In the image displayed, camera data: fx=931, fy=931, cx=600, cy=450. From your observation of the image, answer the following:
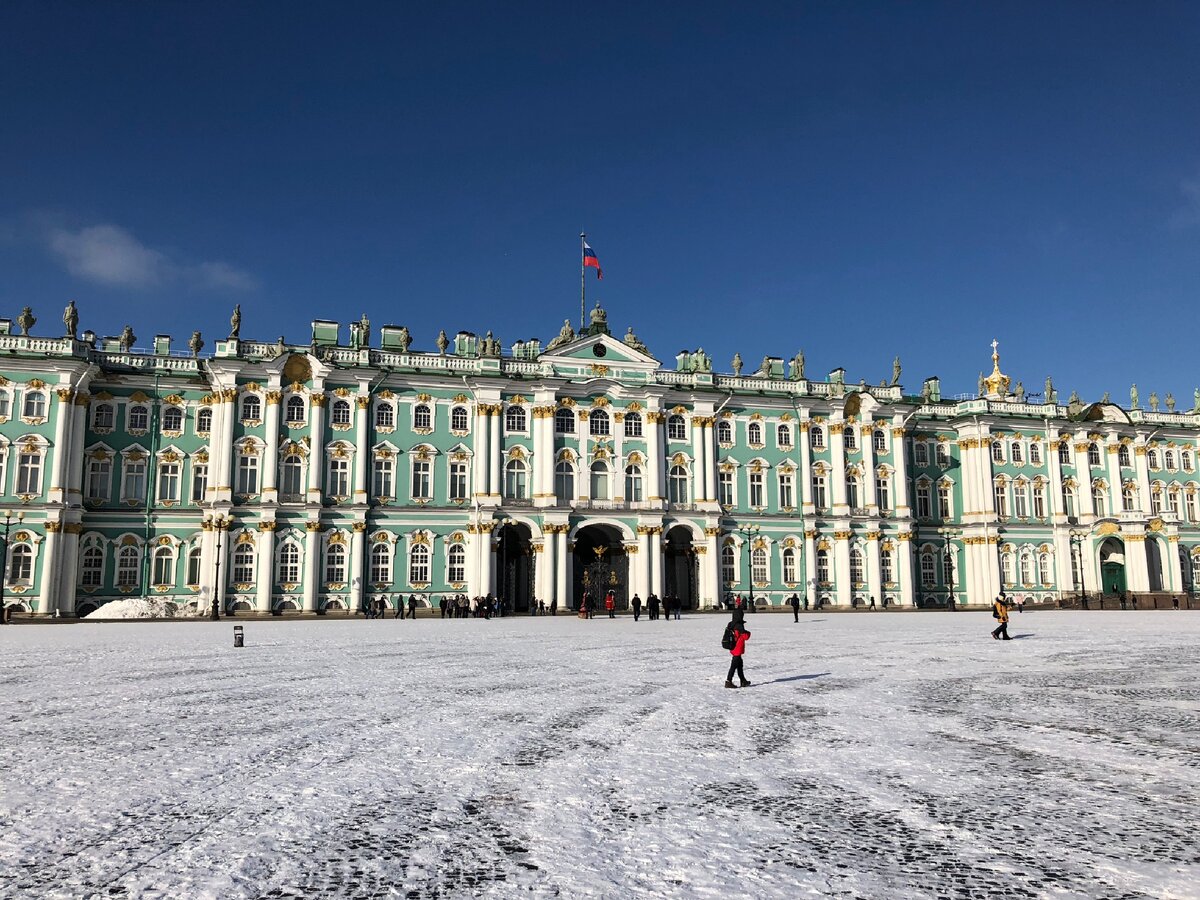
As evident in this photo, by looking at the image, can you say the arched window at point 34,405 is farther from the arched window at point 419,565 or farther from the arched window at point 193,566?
the arched window at point 419,565

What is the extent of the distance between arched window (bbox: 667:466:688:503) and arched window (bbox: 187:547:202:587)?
29.4 metres

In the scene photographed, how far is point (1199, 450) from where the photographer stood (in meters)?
77.4

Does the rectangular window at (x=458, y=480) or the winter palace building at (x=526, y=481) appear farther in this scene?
the rectangular window at (x=458, y=480)

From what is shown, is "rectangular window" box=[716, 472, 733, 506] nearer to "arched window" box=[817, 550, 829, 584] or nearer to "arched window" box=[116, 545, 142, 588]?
"arched window" box=[817, 550, 829, 584]

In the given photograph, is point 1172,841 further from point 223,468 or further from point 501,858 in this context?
point 223,468

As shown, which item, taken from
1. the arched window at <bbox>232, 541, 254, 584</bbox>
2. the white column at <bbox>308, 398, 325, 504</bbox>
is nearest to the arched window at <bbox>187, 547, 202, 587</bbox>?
the arched window at <bbox>232, 541, 254, 584</bbox>

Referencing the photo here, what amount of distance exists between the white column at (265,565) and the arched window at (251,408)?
6517mm

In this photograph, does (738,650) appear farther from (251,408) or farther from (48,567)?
(48,567)

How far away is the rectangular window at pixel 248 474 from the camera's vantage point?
5542 centimetres

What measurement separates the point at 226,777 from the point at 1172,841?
9087 mm

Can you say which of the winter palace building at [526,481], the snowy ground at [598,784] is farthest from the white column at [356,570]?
the snowy ground at [598,784]

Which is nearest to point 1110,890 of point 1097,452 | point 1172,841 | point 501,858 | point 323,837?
point 1172,841

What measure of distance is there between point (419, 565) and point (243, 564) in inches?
400

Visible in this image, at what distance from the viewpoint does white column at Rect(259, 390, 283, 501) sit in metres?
55.2
